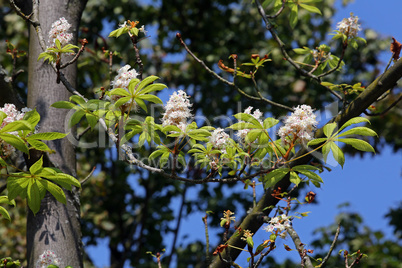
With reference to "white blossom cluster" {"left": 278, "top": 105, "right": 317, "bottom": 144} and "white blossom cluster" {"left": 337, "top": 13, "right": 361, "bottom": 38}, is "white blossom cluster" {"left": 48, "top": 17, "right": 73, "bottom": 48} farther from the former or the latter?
"white blossom cluster" {"left": 337, "top": 13, "right": 361, "bottom": 38}

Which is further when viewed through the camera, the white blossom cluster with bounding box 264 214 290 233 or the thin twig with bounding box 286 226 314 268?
the thin twig with bounding box 286 226 314 268

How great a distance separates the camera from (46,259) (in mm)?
2420

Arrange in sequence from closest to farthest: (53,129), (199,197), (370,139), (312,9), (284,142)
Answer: (284,142) → (53,129) → (312,9) → (199,197) → (370,139)

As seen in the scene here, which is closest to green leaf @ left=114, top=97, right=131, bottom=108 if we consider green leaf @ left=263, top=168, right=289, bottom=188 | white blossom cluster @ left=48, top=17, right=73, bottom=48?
white blossom cluster @ left=48, top=17, right=73, bottom=48

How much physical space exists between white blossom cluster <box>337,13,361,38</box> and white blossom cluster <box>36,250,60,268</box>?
7.36 feet

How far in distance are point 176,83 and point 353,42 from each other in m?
3.46

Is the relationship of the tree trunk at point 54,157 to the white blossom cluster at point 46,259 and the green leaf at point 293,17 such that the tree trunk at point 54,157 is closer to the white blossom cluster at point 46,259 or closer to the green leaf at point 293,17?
the white blossom cluster at point 46,259

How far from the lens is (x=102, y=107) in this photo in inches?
82.3

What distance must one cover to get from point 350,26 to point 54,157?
2051mm

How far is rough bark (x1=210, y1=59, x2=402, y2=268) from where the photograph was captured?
8.08ft

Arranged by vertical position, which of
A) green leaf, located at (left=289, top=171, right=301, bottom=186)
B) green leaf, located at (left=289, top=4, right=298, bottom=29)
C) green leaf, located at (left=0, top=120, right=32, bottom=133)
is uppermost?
green leaf, located at (left=289, top=4, right=298, bottom=29)

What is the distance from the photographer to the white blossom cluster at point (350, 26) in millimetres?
2996

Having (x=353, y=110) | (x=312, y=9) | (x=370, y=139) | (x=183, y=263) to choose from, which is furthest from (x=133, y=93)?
(x=370, y=139)

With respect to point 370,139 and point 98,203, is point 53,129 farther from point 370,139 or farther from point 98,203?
point 370,139
